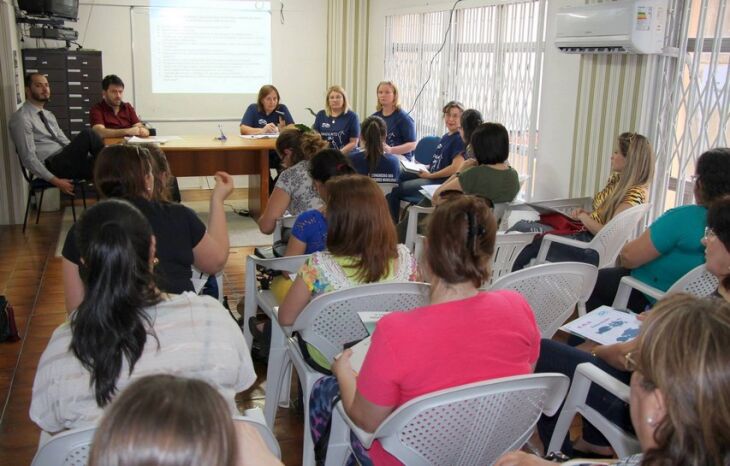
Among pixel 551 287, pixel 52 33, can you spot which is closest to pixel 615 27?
pixel 551 287

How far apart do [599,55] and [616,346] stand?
2789 mm

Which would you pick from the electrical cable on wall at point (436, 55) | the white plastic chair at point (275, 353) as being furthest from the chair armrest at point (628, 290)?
the electrical cable on wall at point (436, 55)

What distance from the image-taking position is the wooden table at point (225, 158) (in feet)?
19.2

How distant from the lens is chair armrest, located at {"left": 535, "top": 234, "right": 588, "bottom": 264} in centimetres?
340

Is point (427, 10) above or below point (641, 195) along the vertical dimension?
above

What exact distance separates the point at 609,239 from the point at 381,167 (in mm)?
2005

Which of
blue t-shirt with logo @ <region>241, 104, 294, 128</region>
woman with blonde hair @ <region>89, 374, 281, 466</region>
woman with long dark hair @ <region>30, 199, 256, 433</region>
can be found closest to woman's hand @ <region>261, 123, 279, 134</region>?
blue t-shirt with logo @ <region>241, 104, 294, 128</region>

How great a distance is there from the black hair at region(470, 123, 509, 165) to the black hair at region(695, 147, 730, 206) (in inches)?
55.9

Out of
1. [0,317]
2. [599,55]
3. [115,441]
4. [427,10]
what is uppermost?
[427,10]

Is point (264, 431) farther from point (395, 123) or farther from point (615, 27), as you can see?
point (395, 123)

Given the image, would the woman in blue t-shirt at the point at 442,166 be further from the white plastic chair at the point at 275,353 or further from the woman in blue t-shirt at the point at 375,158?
the white plastic chair at the point at 275,353

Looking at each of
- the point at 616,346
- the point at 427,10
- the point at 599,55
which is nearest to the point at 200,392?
the point at 616,346

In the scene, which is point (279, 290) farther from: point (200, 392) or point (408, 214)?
point (200, 392)

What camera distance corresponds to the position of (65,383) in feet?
4.79
